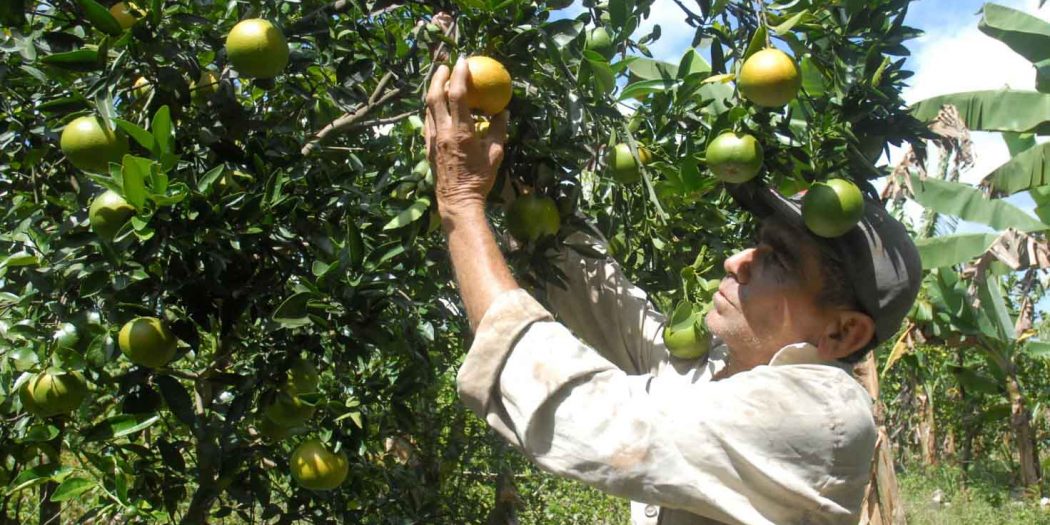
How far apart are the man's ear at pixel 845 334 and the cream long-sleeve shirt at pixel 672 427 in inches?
7.9

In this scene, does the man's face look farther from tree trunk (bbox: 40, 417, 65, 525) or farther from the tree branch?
tree trunk (bbox: 40, 417, 65, 525)

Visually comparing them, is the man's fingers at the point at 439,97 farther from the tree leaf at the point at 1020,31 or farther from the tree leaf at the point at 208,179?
the tree leaf at the point at 1020,31

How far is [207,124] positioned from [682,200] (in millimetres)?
903

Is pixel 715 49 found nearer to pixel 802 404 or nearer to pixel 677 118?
pixel 677 118

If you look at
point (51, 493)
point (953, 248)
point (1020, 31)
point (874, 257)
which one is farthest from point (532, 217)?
point (1020, 31)

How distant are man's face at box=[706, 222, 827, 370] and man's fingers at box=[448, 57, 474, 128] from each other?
0.57 m

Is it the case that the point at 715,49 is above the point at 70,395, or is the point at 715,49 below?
above

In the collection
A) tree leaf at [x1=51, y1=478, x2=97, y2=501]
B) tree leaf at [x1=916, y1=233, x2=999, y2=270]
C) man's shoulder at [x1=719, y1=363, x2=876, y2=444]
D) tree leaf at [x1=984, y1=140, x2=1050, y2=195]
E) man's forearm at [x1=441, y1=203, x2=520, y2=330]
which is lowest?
tree leaf at [x1=916, y1=233, x2=999, y2=270]

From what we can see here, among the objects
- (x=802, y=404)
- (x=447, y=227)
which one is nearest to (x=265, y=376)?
(x=447, y=227)

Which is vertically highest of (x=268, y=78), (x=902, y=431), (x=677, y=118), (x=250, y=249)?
(x=268, y=78)

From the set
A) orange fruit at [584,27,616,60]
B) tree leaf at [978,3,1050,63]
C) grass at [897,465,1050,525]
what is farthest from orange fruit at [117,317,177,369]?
grass at [897,465,1050,525]

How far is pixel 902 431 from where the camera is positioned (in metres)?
14.2

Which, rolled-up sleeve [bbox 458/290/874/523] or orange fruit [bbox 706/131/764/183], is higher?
orange fruit [bbox 706/131/764/183]

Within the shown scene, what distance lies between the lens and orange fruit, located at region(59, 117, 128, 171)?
1514 mm
